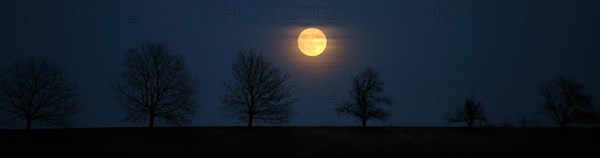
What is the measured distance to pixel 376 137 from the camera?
50.3 meters

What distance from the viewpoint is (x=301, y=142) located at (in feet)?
156

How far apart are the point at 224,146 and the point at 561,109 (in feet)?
109

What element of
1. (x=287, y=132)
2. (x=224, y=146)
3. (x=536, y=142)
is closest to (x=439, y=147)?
(x=536, y=142)

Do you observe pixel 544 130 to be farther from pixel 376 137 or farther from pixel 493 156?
pixel 376 137

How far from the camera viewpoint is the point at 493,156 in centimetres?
4516

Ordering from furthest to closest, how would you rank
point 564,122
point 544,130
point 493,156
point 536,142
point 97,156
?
point 564,122 → point 544,130 → point 536,142 → point 493,156 → point 97,156

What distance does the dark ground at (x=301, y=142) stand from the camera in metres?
42.8

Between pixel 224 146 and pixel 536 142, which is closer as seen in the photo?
pixel 224 146

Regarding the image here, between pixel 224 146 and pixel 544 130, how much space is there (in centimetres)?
2787

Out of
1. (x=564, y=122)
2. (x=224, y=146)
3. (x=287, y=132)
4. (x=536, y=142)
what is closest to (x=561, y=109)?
Answer: (x=564, y=122)

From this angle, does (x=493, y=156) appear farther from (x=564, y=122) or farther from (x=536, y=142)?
(x=564, y=122)

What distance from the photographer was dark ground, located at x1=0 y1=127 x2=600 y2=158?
4284 cm

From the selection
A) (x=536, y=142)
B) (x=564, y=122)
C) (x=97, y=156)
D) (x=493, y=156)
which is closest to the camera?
(x=97, y=156)

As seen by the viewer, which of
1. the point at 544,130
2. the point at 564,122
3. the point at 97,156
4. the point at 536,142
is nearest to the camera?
the point at 97,156
